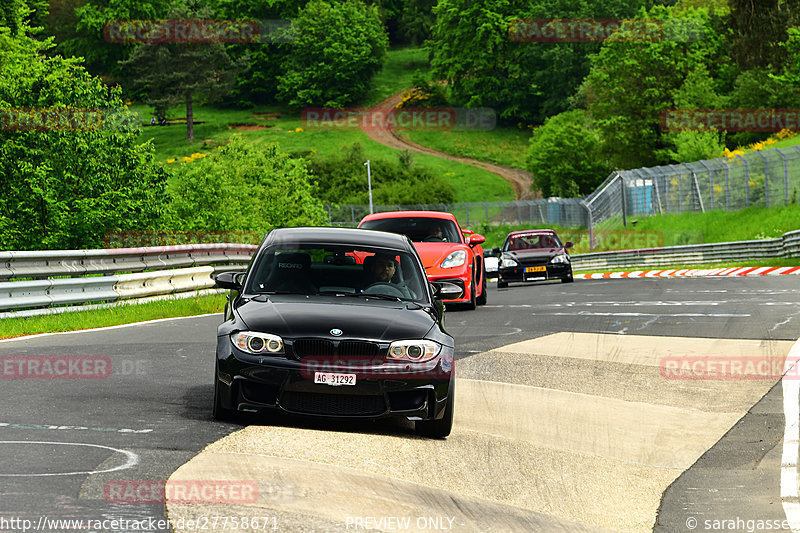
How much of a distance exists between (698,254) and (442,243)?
24.9 meters

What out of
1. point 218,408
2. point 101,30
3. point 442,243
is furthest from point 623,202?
point 101,30

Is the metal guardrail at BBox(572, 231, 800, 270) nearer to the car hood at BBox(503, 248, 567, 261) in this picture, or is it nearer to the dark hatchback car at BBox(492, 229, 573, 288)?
the dark hatchback car at BBox(492, 229, 573, 288)

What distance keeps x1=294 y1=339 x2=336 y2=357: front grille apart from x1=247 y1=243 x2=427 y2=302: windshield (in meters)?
1.07

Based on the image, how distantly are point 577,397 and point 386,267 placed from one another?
92.7 inches

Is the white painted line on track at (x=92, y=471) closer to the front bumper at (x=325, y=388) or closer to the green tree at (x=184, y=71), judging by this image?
the front bumper at (x=325, y=388)

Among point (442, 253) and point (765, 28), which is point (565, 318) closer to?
point (442, 253)

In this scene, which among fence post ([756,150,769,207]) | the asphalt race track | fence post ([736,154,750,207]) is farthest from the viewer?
fence post ([736,154,750,207])

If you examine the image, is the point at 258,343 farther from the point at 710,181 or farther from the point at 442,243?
the point at 710,181

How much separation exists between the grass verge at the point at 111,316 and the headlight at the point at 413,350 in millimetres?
8180

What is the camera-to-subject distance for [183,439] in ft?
22.4

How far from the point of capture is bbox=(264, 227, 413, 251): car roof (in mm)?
8656

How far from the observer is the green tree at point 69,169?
3488 centimetres

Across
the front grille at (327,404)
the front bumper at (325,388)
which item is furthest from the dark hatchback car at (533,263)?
the front grille at (327,404)

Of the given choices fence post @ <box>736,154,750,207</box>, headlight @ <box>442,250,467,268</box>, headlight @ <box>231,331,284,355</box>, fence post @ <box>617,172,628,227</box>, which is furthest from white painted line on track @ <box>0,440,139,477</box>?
fence post @ <box>617,172,628,227</box>
